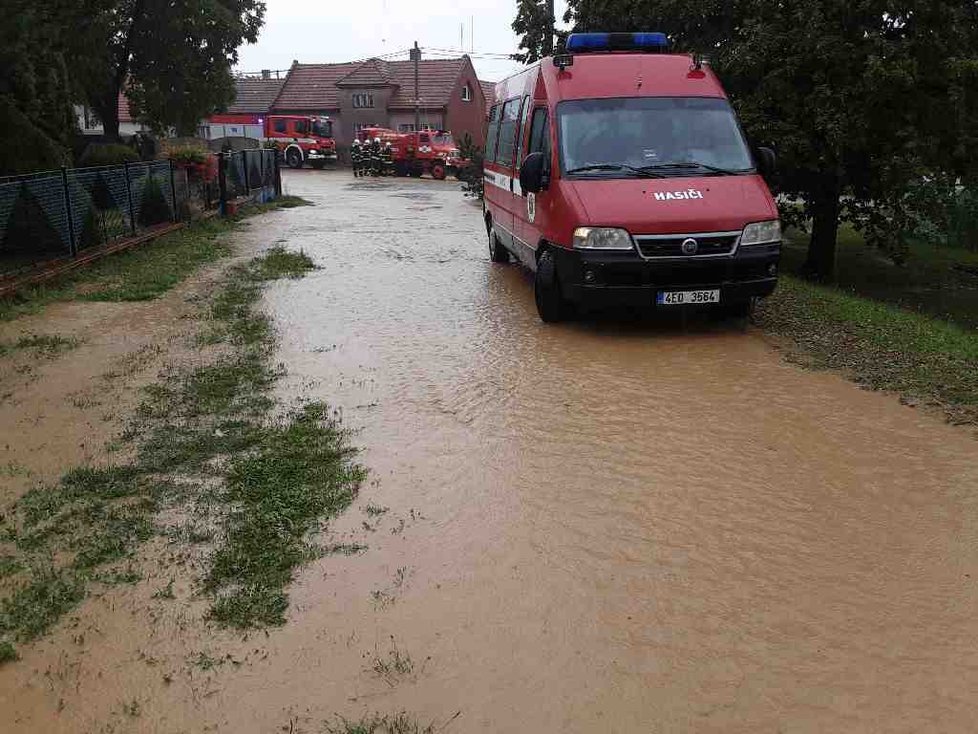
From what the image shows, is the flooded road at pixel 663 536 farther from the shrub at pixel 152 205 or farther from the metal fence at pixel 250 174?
the metal fence at pixel 250 174

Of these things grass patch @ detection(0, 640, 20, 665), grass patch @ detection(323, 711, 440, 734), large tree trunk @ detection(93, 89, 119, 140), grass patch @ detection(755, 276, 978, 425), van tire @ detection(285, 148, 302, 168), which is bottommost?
grass patch @ detection(323, 711, 440, 734)

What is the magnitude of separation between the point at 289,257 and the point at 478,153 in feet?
56.9

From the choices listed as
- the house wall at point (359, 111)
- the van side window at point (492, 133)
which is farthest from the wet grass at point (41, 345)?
the house wall at point (359, 111)

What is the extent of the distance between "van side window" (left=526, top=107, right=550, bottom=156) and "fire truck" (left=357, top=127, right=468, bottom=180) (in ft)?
99.9

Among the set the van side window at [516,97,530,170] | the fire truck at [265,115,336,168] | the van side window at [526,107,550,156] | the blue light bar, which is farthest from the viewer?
the fire truck at [265,115,336,168]

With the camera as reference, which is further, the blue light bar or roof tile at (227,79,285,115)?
roof tile at (227,79,285,115)

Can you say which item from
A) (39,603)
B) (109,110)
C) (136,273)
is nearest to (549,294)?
(39,603)

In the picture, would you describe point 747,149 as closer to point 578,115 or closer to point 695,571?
point 578,115

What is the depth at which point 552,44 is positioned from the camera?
23516mm

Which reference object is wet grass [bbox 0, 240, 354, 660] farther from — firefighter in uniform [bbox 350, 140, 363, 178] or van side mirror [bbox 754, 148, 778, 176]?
firefighter in uniform [bbox 350, 140, 363, 178]

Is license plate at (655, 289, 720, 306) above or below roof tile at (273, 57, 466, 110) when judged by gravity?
below

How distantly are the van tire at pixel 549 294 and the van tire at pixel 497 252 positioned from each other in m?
4.31

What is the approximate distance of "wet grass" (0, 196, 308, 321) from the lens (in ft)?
34.4

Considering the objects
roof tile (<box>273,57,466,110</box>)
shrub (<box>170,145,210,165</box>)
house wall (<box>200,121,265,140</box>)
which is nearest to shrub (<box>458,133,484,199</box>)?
shrub (<box>170,145,210,165</box>)
